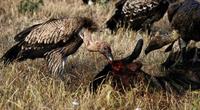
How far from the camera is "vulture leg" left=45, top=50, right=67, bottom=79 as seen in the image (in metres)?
6.11

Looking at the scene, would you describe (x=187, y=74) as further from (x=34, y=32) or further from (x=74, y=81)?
(x=34, y=32)

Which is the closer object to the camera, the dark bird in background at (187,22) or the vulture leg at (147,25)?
the dark bird in background at (187,22)

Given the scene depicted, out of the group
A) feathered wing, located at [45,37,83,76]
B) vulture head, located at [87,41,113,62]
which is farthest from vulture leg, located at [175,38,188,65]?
feathered wing, located at [45,37,83,76]

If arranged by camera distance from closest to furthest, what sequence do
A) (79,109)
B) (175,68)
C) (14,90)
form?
(79,109) → (14,90) → (175,68)

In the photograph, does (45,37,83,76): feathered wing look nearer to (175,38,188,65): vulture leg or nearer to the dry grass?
the dry grass

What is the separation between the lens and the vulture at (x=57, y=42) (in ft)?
19.6

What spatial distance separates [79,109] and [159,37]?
4.71 feet

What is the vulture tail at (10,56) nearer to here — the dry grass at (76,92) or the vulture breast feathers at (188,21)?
the dry grass at (76,92)

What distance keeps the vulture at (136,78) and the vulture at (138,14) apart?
3476 millimetres

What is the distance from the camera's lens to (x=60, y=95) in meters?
5.50

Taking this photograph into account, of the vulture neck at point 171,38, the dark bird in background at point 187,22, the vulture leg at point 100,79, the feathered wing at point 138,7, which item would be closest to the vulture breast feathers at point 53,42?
the vulture leg at point 100,79

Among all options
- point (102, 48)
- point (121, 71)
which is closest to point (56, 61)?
point (102, 48)

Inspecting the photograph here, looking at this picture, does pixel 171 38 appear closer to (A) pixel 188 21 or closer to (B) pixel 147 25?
(A) pixel 188 21

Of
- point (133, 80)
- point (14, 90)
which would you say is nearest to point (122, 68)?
point (133, 80)
